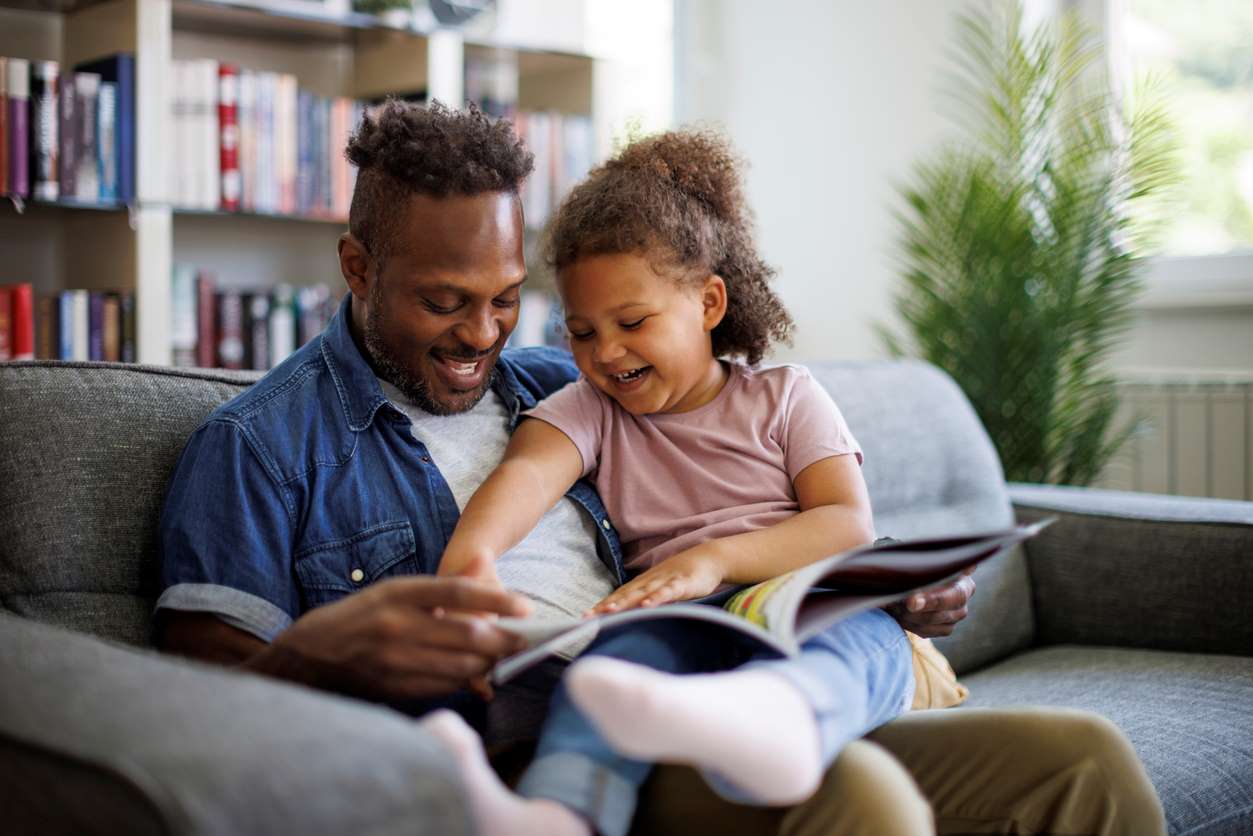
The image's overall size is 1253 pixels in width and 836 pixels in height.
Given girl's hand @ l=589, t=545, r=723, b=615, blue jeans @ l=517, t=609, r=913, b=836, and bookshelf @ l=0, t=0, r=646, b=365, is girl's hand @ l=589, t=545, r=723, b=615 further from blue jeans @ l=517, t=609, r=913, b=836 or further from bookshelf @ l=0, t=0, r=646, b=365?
bookshelf @ l=0, t=0, r=646, b=365

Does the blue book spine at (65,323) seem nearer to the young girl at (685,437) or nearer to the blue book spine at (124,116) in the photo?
the blue book spine at (124,116)

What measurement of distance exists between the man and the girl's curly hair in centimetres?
9

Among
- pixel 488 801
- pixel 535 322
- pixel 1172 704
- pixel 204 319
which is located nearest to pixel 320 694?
pixel 488 801

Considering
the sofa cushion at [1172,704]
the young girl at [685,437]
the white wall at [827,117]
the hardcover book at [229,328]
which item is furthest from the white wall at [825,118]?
the young girl at [685,437]

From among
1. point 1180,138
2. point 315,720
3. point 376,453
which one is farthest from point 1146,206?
point 315,720

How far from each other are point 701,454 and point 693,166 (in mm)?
362

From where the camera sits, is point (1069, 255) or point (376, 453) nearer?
point (376, 453)

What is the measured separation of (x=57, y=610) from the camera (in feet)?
4.29

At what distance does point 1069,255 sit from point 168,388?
217 cm

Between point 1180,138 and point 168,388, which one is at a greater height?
point 1180,138

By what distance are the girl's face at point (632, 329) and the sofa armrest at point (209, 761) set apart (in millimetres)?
696

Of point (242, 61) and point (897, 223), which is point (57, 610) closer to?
point (242, 61)

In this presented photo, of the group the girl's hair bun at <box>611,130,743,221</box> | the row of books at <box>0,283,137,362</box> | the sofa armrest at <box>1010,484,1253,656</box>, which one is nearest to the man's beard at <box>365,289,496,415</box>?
the girl's hair bun at <box>611,130,743,221</box>

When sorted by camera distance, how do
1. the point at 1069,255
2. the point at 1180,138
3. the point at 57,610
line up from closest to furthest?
the point at 57,610 < the point at 1069,255 < the point at 1180,138
